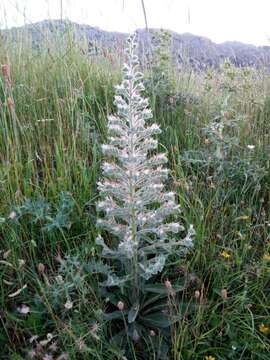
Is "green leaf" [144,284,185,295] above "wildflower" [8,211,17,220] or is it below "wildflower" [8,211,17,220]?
below

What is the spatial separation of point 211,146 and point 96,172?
88cm

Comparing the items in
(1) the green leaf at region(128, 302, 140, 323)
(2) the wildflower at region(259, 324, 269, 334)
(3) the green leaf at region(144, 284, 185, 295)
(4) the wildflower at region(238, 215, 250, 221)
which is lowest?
(2) the wildflower at region(259, 324, 269, 334)

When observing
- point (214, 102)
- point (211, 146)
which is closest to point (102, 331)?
point (211, 146)

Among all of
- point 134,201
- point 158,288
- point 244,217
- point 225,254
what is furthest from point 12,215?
point 244,217

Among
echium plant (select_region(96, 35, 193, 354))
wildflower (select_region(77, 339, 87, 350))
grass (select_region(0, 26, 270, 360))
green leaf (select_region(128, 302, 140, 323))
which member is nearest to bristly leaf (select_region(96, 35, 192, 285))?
echium plant (select_region(96, 35, 193, 354))

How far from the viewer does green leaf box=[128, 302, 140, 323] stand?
170cm

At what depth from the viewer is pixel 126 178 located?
5.52 ft

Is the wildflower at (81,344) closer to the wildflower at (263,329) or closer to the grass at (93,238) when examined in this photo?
the grass at (93,238)

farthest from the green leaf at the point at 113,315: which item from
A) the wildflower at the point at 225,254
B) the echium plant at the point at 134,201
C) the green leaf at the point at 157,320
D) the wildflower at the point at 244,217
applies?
the wildflower at the point at 244,217

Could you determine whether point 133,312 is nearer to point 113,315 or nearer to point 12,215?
point 113,315

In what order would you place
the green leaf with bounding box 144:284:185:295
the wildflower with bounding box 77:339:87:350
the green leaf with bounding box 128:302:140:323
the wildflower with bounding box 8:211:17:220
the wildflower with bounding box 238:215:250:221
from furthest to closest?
the wildflower with bounding box 238:215:250:221 → the wildflower with bounding box 8:211:17:220 → the green leaf with bounding box 144:284:185:295 → the green leaf with bounding box 128:302:140:323 → the wildflower with bounding box 77:339:87:350

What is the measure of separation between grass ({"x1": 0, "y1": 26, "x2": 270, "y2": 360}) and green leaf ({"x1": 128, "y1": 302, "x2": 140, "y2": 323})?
0.13m

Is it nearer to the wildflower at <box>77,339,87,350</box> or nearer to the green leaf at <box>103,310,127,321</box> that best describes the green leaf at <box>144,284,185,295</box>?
the green leaf at <box>103,310,127,321</box>

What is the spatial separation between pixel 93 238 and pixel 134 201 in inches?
21.8
